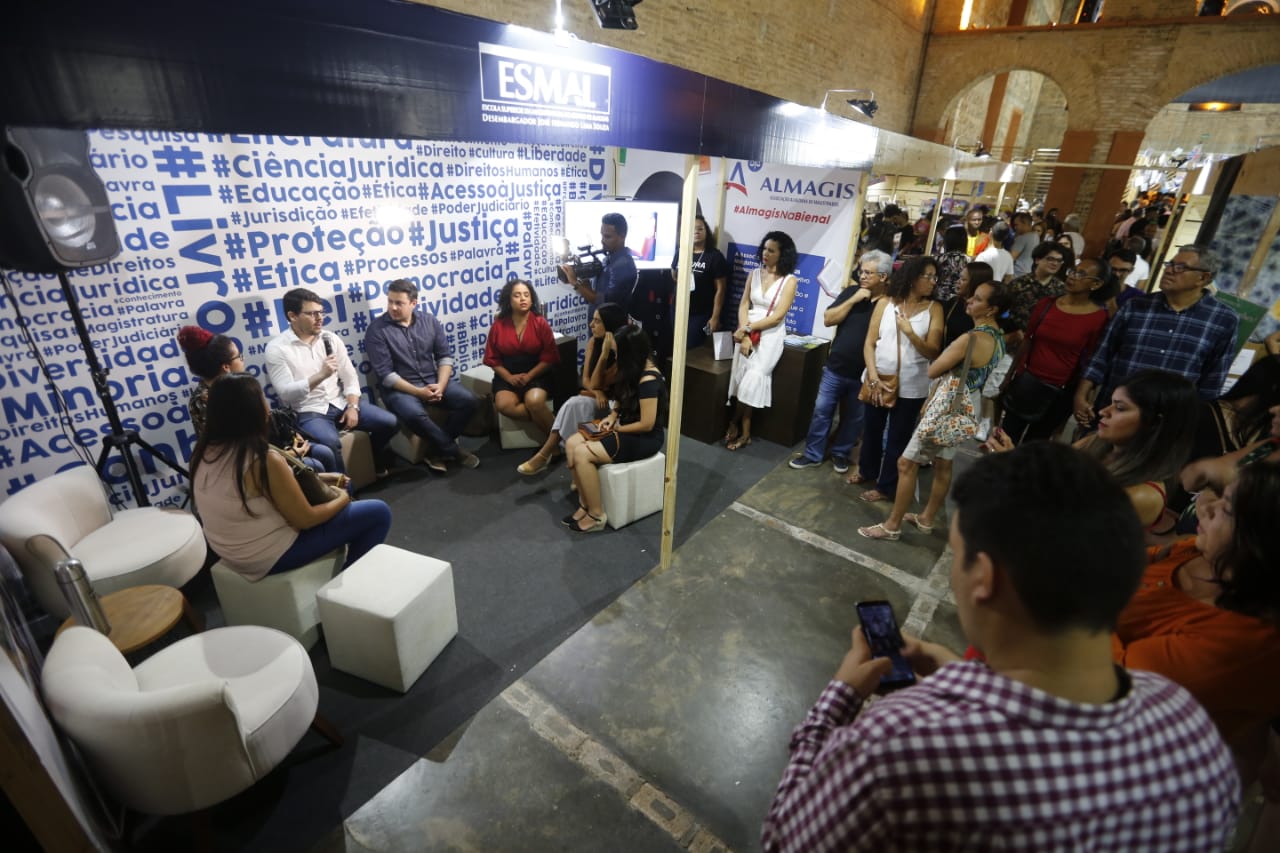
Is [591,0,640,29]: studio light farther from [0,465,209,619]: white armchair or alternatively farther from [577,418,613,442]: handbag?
[0,465,209,619]: white armchair

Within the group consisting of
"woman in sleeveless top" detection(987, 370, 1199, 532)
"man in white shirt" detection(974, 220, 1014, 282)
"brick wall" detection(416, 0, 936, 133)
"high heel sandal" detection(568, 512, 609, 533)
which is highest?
"brick wall" detection(416, 0, 936, 133)

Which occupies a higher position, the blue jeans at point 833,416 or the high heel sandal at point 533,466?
the blue jeans at point 833,416

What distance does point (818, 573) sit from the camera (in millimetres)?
3295

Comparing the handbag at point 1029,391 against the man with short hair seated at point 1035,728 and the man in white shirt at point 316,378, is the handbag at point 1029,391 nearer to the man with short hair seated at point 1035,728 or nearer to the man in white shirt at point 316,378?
the man with short hair seated at point 1035,728

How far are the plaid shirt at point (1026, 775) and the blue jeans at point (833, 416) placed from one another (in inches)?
135

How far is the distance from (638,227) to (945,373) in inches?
124

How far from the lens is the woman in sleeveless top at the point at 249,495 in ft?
7.01

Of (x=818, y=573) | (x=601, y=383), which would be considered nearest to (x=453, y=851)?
(x=818, y=573)

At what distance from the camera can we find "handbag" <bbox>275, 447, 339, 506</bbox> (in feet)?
7.93

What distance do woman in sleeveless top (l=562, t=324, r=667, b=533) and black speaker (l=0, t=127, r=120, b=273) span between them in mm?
2310

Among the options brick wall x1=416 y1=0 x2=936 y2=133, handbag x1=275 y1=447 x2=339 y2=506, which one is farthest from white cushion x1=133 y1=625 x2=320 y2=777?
brick wall x1=416 y1=0 x2=936 y2=133

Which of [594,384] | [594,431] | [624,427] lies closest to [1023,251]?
[594,384]

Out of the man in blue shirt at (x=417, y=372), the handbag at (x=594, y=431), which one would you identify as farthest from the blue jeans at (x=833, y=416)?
the man in blue shirt at (x=417, y=372)

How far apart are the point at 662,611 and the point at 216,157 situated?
3.54m
